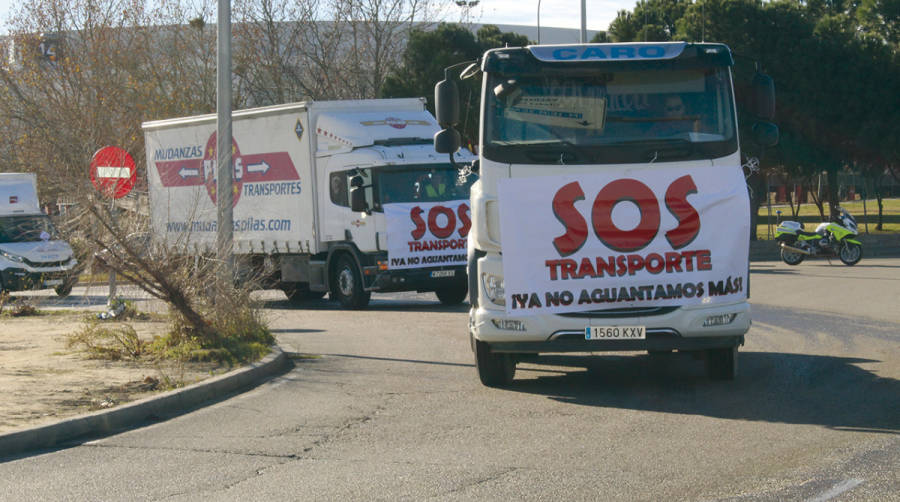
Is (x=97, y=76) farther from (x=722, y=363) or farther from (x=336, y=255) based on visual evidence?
(x=722, y=363)

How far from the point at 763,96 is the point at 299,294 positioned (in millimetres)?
14399


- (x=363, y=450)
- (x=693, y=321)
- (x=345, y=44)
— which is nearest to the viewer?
(x=363, y=450)

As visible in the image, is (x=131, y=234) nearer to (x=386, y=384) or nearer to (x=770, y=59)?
(x=386, y=384)

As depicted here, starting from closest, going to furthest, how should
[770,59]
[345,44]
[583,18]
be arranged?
[583,18] < [770,59] < [345,44]

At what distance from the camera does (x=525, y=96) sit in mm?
9445

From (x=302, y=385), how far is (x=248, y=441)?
2743mm

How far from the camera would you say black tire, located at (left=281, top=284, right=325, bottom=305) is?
→ 2234 cm

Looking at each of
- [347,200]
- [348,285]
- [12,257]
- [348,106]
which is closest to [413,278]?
[348,285]

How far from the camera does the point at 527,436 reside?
25.3 ft

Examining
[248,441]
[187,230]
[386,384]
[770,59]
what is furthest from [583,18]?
[248,441]

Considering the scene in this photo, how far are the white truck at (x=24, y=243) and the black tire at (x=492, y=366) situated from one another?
1775cm

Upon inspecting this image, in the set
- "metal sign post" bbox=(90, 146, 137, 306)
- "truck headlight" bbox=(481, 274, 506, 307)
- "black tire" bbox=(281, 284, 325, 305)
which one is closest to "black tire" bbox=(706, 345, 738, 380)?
"truck headlight" bbox=(481, 274, 506, 307)

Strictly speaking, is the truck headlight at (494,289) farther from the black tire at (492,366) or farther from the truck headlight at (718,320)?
the truck headlight at (718,320)

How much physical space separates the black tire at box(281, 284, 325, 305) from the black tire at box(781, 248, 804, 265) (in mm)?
12261
